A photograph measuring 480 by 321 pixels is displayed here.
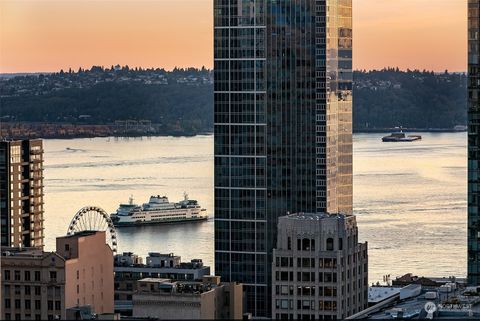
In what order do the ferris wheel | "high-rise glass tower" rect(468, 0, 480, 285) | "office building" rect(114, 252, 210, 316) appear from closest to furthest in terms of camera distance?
"high-rise glass tower" rect(468, 0, 480, 285), "office building" rect(114, 252, 210, 316), the ferris wheel

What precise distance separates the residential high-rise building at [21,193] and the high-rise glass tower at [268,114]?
6.18 meters

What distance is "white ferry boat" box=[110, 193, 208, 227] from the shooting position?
348ft

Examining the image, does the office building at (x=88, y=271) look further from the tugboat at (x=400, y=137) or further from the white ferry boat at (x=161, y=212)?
the tugboat at (x=400, y=137)

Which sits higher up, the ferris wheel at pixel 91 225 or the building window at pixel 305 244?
the building window at pixel 305 244

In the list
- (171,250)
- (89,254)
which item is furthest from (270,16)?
(171,250)

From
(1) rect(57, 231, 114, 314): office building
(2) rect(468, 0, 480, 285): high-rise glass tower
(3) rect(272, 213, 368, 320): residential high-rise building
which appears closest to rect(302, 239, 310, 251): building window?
(3) rect(272, 213, 368, 320): residential high-rise building

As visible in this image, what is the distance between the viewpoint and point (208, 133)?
149 m

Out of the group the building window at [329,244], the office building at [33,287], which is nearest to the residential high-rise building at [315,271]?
the building window at [329,244]

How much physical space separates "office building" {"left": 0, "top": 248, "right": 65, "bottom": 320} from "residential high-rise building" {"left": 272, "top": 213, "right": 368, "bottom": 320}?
5423 millimetres

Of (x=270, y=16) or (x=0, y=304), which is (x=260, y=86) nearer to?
(x=270, y=16)

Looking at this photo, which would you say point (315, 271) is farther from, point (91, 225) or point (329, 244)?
point (91, 225)

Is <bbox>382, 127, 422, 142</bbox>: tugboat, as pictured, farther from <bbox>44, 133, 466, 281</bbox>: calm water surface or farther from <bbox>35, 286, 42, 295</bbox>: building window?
<bbox>35, 286, 42, 295</bbox>: building window

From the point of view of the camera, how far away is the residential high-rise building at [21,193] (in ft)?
216

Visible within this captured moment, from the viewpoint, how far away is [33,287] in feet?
166
